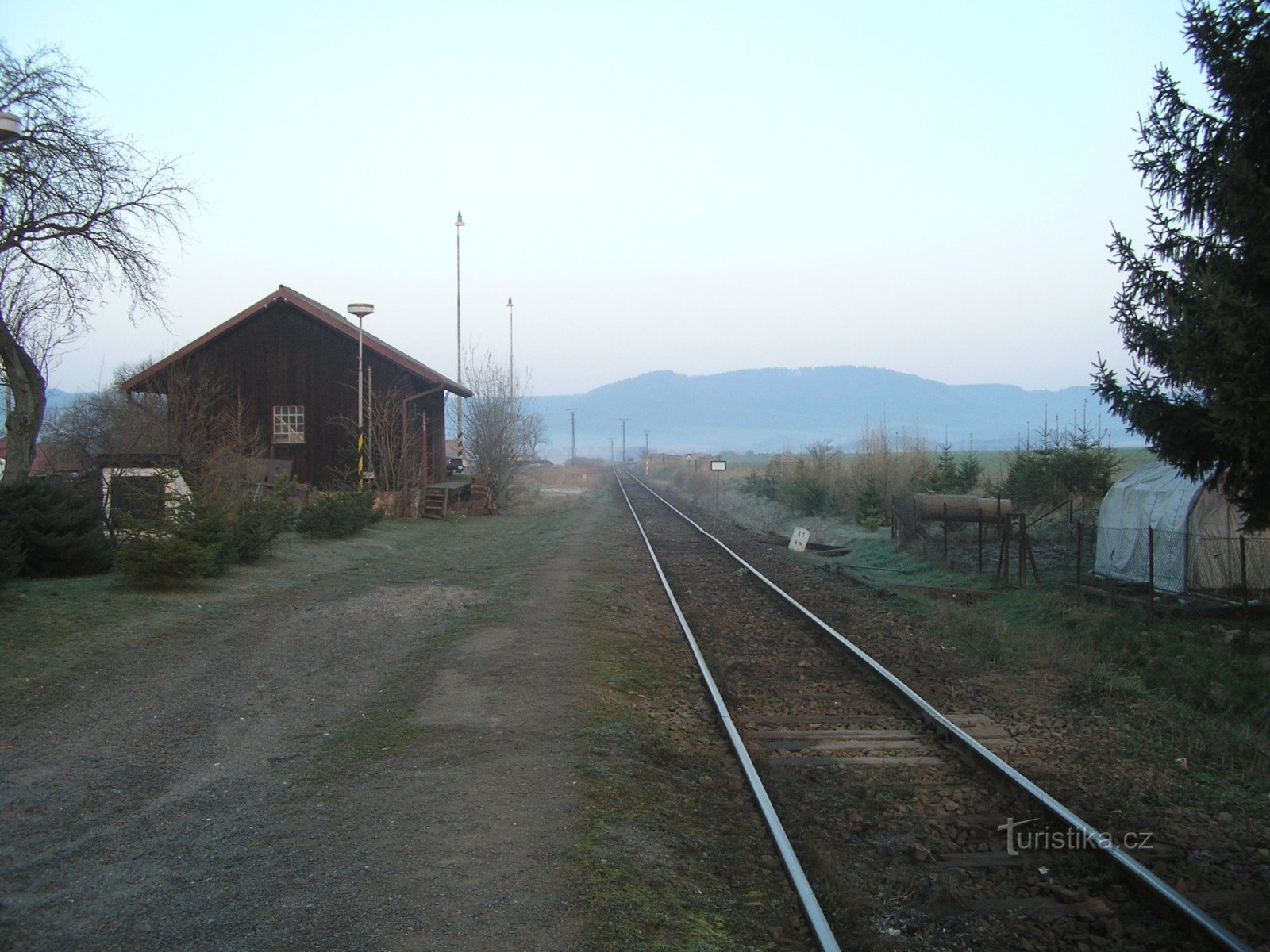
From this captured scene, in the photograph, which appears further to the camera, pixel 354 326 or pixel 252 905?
pixel 354 326

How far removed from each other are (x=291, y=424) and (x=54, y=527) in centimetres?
1909

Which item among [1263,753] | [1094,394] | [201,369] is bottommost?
[1263,753]

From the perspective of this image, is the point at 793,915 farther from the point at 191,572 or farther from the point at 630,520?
the point at 630,520

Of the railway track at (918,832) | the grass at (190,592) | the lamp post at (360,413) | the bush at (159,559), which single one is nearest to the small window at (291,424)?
the lamp post at (360,413)

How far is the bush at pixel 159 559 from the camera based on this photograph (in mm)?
12320

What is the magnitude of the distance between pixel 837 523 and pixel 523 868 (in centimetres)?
2654

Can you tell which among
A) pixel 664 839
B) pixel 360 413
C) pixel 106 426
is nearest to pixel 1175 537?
pixel 664 839

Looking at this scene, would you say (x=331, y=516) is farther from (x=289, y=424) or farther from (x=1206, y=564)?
(x=1206, y=564)

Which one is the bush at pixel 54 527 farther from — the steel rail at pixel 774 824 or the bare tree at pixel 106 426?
the steel rail at pixel 774 824

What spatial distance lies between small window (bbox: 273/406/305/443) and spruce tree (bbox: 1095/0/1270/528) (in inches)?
1055

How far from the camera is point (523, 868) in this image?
185 inches

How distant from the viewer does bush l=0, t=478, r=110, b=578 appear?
492 inches

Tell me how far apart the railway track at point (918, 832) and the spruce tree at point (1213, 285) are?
3936 millimetres

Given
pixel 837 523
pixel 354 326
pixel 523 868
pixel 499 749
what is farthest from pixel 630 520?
pixel 523 868
